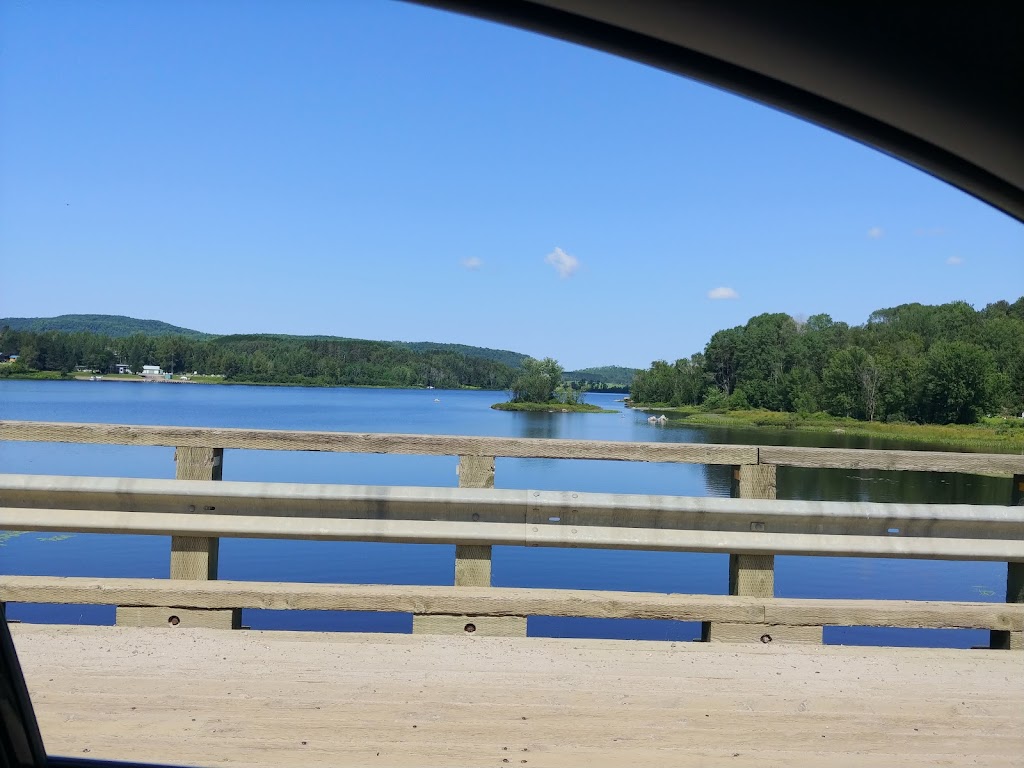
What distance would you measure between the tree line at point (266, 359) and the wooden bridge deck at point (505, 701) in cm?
197

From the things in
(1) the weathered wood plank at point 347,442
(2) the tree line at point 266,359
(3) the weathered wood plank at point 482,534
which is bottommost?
(3) the weathered wood plank at point 482,534

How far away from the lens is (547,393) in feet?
261

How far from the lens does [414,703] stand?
3283 millimetres

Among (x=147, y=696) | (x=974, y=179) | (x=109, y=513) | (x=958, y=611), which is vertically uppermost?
(x=974, y=179)

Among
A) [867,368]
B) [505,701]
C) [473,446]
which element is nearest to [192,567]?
[473,446]

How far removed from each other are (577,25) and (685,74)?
16 cm

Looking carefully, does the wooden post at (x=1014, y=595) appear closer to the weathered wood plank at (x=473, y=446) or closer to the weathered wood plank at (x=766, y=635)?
the weathered wood plank at (x=473, y=446)

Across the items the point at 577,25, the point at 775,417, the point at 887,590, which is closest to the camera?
the point at 577,25

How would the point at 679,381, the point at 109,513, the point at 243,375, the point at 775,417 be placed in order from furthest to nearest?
1. the point at 679,381
2. the point at 775,417
3. the point at 243,375
4. the point at 109,513

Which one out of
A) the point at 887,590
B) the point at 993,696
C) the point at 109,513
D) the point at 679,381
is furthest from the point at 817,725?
the point at 679,381

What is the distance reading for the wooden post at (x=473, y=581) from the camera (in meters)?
3.99

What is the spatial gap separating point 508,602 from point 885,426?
47.8 metres

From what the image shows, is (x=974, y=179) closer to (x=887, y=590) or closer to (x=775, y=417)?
(x=887, y=590)

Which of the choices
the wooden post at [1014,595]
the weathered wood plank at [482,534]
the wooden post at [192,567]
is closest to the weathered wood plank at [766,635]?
the weathered wood plank at [482,534]
